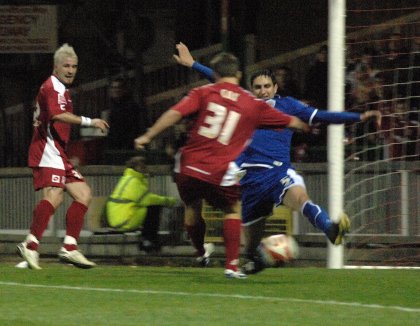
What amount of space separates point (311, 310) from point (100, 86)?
1331 centimetres

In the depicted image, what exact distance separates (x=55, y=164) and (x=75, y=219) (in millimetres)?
552

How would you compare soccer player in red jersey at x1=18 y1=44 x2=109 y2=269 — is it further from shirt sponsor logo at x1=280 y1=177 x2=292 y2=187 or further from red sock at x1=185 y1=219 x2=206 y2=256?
shirt sponsor logo at x1=280 y1=177 x2=292 y2=187

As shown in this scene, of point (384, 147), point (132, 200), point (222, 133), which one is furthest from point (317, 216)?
point (132, 200)

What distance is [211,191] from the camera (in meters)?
11.2

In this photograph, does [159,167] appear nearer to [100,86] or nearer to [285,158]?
[100,86]

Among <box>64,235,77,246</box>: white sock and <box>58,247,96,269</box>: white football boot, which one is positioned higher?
<box>64,235,77,246</box>: white sock

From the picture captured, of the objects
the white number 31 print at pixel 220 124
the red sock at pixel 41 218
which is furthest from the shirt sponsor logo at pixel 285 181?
the red sock at pixel 41 218

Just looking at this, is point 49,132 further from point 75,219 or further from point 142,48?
point 142,48

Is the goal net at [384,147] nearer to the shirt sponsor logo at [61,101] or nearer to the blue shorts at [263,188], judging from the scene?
the blue shorts at [263,188]

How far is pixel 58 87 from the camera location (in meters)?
12.9

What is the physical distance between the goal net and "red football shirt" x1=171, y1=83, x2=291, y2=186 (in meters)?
4.05

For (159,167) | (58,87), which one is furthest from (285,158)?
(159,167)

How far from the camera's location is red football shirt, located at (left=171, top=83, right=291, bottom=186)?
1098 centimetres

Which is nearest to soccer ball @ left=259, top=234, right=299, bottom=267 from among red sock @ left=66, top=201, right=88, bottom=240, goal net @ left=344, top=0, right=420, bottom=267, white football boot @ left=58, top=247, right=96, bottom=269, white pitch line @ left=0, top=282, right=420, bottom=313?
white pitch line @ left=0, top=282, right=420, bottom=313
